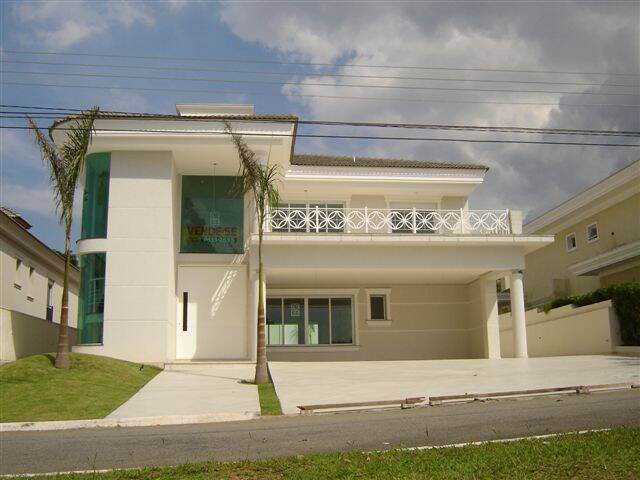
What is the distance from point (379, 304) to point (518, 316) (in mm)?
5493

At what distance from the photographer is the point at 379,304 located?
85.0ft

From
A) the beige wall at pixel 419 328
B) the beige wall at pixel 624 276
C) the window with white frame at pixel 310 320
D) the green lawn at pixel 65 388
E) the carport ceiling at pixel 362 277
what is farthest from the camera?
the beige wall at pixel 624 276

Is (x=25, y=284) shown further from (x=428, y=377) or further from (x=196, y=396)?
(x=428, y=377)

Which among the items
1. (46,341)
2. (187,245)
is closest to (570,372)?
(187,245)

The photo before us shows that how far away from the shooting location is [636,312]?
21.8 metres

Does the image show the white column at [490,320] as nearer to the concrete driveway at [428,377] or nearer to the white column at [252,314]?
the concrete driveway at [428,377]

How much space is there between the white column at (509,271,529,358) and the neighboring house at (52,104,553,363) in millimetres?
39

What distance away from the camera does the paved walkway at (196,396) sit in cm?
1252

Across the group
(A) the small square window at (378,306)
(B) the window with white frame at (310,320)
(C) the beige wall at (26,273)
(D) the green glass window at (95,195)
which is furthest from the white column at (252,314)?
(C) the beige wall at (26,273)

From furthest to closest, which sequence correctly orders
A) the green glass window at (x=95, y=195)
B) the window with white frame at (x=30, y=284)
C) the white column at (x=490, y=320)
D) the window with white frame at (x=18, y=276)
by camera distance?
the window with white frame at (x=30, y=284), the window with white frame at (x=18, y=276), the white column at (x=490, y=320), the green glass window at (x=95, y=195)

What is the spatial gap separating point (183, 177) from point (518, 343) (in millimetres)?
12872

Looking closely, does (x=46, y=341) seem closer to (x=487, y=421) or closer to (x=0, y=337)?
(x=0, y=337)

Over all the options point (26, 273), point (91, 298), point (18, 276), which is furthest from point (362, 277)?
point (26, 273)

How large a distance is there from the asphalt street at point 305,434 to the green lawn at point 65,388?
1.40 m
